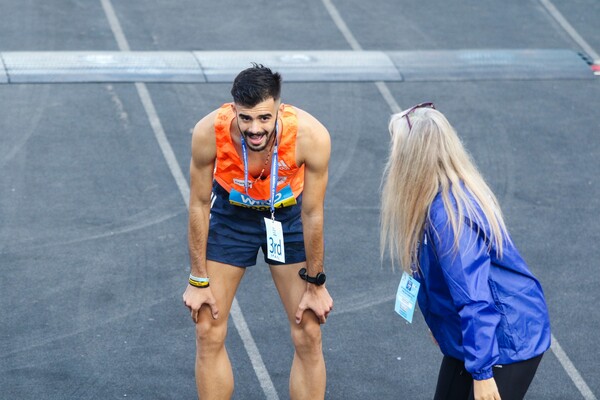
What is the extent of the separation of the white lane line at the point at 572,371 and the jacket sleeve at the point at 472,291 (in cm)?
225

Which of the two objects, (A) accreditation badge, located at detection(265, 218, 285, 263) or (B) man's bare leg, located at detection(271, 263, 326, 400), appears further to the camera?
(B) man's bare leg, located at detection(271, 263, 326, 400)

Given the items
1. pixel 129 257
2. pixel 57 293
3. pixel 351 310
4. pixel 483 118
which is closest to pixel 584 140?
pixel 483 118

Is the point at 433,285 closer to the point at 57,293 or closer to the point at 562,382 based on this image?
the point at 562,382

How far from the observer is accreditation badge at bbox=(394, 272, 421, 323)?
4355 millimetres

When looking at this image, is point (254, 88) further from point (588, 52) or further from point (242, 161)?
point (588, 52)

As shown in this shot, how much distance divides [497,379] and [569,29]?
338 inches

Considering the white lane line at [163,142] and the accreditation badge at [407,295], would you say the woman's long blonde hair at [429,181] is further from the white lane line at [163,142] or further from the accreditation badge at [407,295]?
the white lane line at [163,142]

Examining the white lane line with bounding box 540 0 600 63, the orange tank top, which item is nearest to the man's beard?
the orange tank top

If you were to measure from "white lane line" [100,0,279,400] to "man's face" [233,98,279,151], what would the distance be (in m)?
1.71

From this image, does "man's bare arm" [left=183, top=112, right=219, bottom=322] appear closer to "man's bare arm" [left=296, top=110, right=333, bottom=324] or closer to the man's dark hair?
the man's dark hair

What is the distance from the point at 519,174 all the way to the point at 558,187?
1.16 ft

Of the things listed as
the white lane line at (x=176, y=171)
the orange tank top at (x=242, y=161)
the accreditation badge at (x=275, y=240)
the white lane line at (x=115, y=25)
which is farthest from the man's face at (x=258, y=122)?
the white lane line at (x=115, y=25)

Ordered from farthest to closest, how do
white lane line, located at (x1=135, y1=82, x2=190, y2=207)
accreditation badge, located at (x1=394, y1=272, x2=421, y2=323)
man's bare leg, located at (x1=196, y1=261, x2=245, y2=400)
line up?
white lane line, located at (x1=135, y1=82, x2=190, y2=207)
man's bare leg, located at (x1=196, y1=261, x2=245, y2=400)
accreditation badge, located at (x1=394, y1=272, x2=421, y2=323)

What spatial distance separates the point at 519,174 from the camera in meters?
8.67
